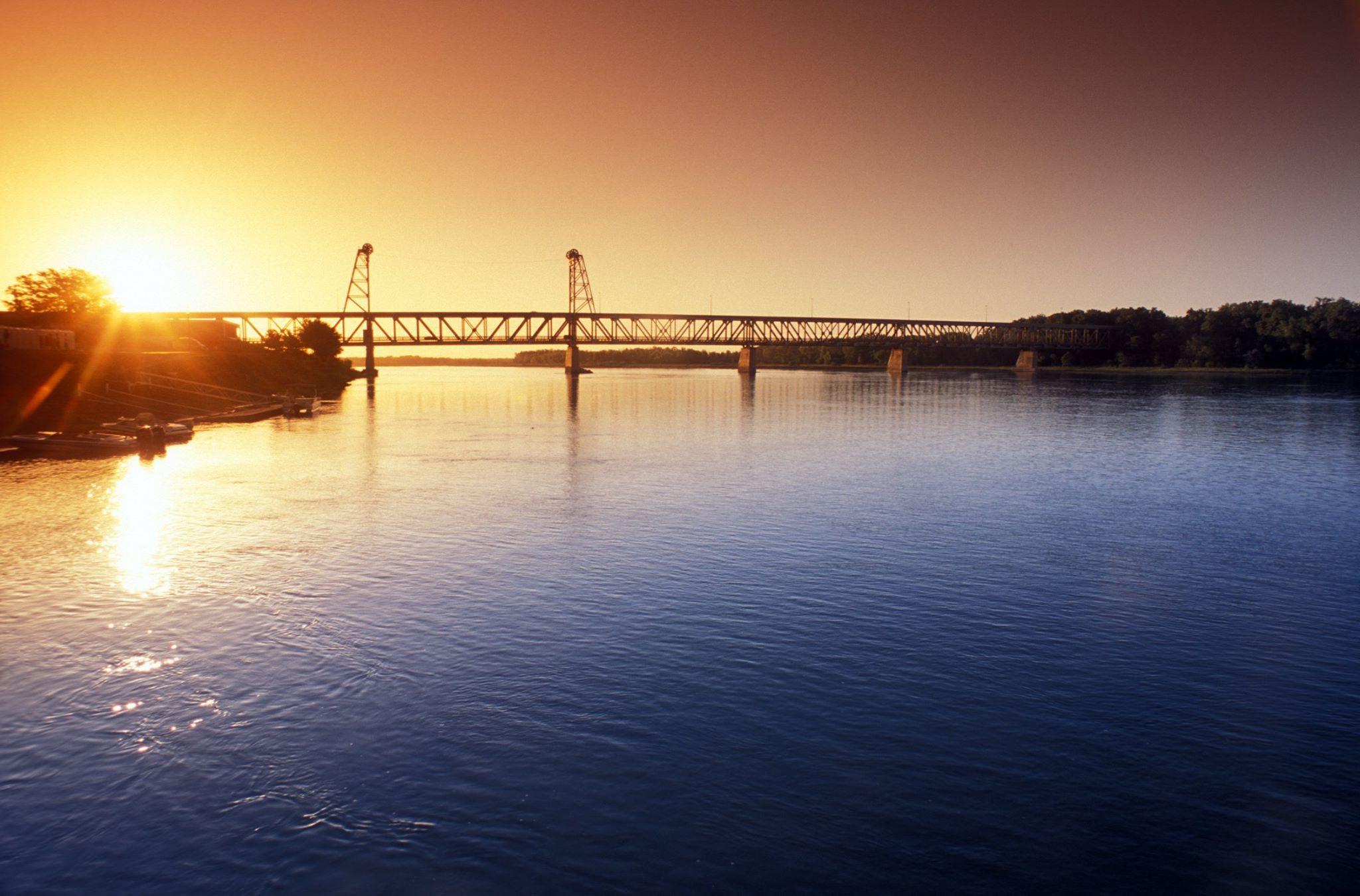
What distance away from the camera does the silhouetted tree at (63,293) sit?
122 meters

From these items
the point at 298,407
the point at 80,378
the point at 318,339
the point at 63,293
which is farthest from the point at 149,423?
the point at 318,339

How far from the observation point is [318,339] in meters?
180

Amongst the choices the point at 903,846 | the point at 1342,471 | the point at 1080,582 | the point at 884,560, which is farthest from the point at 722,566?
the point at 1342,471

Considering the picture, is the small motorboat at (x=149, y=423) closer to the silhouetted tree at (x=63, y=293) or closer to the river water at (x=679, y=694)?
the river water at (x=679, y=694)

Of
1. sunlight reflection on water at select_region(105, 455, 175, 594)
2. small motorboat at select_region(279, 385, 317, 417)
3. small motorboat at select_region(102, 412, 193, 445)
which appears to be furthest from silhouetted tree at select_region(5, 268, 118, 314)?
sunlight reflection on water at select_region(105, 455, 175, 594)

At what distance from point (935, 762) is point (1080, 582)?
14.1 m

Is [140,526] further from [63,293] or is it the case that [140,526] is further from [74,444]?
[63,293]

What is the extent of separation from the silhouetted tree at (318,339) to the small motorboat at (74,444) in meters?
117

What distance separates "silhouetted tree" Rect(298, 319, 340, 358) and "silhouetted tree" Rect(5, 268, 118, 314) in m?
45.5

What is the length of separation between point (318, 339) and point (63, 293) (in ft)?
184

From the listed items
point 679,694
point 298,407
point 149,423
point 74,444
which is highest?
point 298,407

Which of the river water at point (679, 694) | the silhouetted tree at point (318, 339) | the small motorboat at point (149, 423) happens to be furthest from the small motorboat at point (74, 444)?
the silhouetted tree at point (318, 339)

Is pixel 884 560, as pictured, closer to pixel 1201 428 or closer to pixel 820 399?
pixel 1201 428

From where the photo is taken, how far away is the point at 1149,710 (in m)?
17.7
